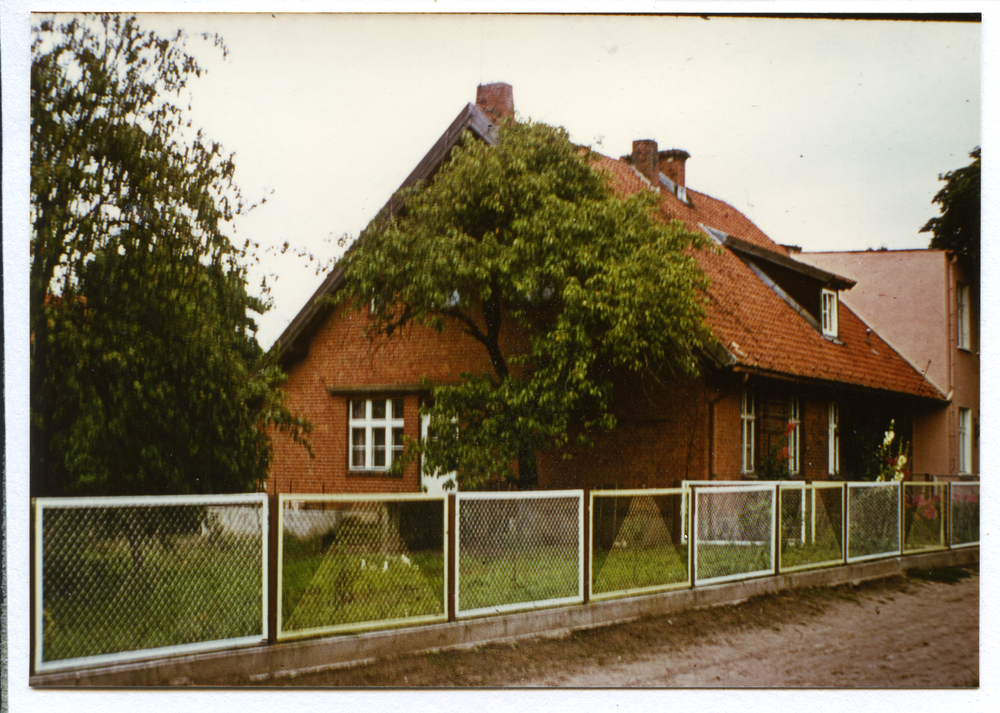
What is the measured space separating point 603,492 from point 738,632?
1.69 m

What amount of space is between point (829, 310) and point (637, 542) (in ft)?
22.4

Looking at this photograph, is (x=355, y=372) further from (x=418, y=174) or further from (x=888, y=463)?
(x=888, y=463)

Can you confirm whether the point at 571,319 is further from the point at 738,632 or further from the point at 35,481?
the point at 35,481

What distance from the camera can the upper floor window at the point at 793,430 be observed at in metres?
11.0

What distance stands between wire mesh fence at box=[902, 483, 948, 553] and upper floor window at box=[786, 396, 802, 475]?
4.35ft

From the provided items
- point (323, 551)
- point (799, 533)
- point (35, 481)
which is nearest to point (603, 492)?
point (323, 551)

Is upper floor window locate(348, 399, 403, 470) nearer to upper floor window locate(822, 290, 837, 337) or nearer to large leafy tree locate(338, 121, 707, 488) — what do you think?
large leafy tree locate(338, 121, 707, 488)

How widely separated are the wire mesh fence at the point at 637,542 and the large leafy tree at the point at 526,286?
143cm

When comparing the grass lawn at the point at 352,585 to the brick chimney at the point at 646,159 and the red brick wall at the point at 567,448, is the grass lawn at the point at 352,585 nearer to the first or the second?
the red brick wall at the point at 567,448

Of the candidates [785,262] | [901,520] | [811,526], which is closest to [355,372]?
[811,526]

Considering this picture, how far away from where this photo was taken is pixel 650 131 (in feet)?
25.8

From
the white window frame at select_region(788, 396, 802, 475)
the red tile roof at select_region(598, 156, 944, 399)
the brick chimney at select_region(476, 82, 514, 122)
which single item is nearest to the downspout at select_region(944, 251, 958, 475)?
the red tile roof at select_region(598, 156, 944, 399)

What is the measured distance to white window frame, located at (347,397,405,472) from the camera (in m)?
10.3

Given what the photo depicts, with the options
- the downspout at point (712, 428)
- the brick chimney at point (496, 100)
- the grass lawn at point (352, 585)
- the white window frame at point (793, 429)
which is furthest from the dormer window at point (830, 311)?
the grass lawn at point (352, 585)
